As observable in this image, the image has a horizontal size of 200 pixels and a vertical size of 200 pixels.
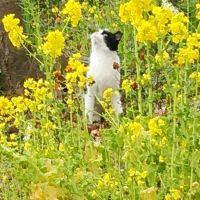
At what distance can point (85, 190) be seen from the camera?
393 cm

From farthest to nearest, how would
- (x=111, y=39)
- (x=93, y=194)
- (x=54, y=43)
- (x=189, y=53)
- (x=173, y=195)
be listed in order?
1. (x=111, y=39)
2. (x=54, y=43)
3. (x=93, y=194)
4. (x=189, y=53)
5. (x=173, y=195)

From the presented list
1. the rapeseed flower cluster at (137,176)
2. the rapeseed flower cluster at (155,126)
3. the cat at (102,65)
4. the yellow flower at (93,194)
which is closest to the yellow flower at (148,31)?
the rapeseed flower cluster at (155,126)

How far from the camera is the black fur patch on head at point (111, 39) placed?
662 centimetres

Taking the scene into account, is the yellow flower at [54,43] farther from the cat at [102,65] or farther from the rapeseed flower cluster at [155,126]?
the cat at [102,65]

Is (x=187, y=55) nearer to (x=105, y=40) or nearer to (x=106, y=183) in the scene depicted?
(x=106, y=183)

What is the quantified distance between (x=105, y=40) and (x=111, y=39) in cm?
5

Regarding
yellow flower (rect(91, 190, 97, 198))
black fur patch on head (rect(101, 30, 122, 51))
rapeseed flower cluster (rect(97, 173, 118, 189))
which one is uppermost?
black fur patch on head (rect(101, 30, 122, 51))

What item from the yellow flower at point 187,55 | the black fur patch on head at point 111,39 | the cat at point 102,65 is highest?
the black fur patch on head at point 111,39

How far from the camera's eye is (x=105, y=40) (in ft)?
21.9

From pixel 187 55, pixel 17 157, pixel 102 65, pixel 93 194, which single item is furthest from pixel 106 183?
pixel 102 65

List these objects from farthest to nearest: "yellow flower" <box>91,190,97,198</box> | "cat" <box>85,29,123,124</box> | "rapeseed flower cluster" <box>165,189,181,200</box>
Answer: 1. "cat" <box>85,29,123,124</box>
2. "yellow flower" <box>91,190,97,198</box>
3. "rapeseed flower cluster" <box>165,189,181,200</box>

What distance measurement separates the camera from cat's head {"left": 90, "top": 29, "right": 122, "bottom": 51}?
662 centimetres

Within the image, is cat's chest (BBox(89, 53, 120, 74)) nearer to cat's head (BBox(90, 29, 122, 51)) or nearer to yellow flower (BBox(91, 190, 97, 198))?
cat's head (BBox(90, 29, 122, 51))

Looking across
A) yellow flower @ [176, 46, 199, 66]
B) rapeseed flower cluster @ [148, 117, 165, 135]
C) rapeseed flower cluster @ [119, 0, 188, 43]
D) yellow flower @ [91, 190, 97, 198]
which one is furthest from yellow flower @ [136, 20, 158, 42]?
yellow flower @ [91, 190, 97, 198]
